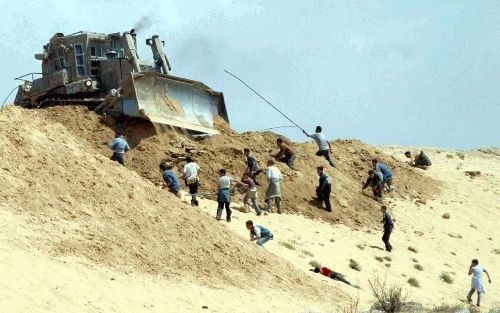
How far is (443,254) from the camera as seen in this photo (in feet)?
90.3

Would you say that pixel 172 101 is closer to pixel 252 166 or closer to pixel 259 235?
pixel 252 166

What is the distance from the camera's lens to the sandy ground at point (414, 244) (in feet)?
75.8

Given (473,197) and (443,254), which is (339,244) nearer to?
(443,254)

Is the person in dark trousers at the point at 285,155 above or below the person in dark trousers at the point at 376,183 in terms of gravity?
above

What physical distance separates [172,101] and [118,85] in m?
2.64

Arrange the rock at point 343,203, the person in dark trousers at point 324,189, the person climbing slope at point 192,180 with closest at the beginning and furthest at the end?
1. the person climbing slope at point 192,180
2. the person in dark trousers at point 324,189
3. the rock at point 343,203

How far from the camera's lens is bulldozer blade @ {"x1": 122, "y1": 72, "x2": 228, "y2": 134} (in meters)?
28.5

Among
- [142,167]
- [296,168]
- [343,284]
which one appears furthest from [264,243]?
[296,168]

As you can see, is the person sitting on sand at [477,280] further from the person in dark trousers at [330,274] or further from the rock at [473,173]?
the rock at [473,173]

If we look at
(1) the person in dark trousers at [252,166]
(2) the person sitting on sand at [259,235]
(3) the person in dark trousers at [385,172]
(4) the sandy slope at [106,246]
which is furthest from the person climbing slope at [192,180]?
(3) the person in dark trousers at [385,172]

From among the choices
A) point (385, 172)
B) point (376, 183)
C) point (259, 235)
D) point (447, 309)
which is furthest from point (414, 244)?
point (259, 235)

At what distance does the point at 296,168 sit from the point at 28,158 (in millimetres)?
12541

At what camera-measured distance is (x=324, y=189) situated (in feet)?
91.7

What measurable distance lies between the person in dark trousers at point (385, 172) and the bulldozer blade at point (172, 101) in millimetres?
5085
